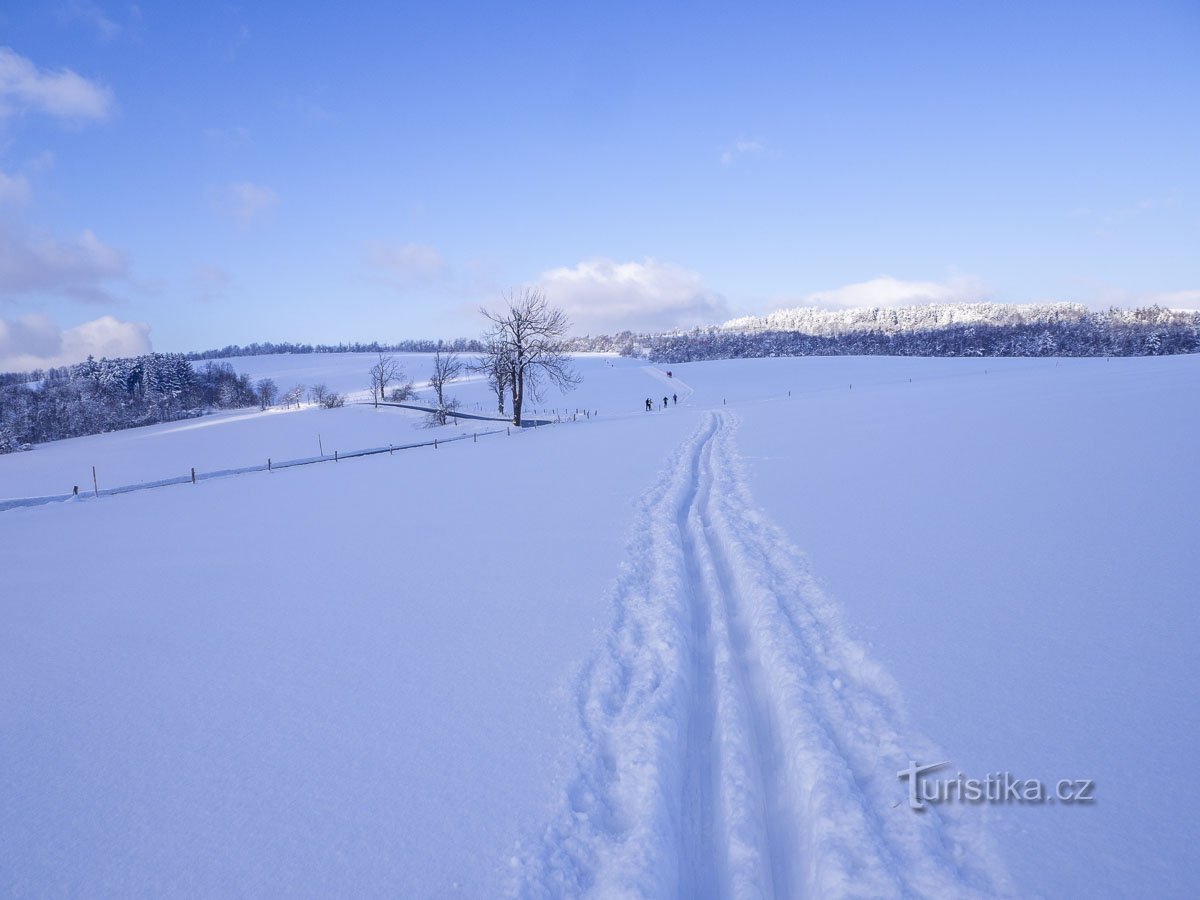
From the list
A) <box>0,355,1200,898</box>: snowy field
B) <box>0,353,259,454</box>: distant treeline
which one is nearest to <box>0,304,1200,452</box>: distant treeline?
<box>0,353,259,454</box>: distant treeline

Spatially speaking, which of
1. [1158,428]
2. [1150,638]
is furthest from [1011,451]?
[1150,638]

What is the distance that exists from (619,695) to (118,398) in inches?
4703

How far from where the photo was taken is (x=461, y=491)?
15.1 meters

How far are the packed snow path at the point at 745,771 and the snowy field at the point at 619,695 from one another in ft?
0.09

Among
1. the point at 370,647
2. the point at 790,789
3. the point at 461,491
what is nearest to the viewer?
the point at 790,789

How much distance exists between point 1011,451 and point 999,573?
10.3m

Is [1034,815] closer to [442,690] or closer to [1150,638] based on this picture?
[1150,638]

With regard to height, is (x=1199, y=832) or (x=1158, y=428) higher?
(x=1158, y=428)

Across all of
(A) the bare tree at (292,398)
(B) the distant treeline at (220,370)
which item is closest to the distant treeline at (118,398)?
(B) the distant treeline at (220,370)

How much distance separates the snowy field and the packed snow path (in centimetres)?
3

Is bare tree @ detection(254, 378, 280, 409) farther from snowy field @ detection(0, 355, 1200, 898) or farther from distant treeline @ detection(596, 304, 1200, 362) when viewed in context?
distant treeline @ detection(596, 304, 1200, 362)

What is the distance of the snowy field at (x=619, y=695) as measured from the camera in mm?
3533

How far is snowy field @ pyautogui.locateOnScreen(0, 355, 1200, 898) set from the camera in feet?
11.6

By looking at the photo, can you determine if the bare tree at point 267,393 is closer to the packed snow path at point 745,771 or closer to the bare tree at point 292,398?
the bare tree at point 292,398
